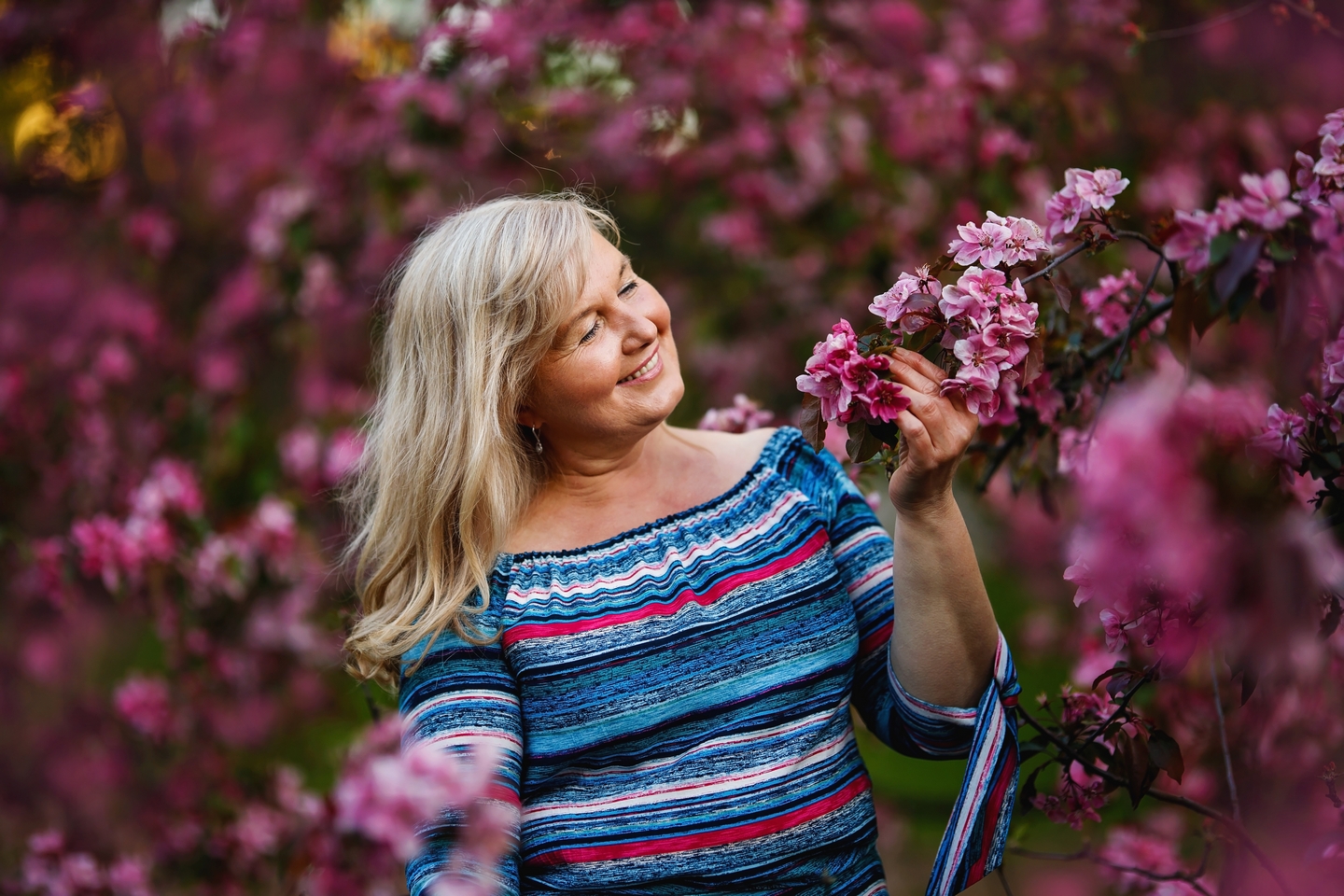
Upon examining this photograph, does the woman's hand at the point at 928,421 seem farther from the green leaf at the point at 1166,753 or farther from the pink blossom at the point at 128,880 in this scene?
the pink blossom at the point at 128,880

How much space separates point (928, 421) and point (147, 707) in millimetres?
2879

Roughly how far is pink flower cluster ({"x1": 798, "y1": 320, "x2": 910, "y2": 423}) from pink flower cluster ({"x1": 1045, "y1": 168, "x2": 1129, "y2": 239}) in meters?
0.34

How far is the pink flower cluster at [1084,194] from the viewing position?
1312mm

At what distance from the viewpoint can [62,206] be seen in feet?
13.4

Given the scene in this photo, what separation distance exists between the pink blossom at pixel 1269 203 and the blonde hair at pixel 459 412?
863 mm

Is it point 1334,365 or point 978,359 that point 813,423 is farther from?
point 1334,365

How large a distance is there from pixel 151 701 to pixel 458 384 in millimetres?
2265

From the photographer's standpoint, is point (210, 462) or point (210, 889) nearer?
point (210, 889)

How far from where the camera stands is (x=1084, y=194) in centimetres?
132

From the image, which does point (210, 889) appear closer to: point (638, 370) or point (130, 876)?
point (130, 876)

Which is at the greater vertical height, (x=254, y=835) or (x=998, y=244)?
(x=998, y=244)

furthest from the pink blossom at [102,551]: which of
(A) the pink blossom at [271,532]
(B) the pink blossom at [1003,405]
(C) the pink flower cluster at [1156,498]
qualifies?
(C) the pink flower cluster at [1156,498]

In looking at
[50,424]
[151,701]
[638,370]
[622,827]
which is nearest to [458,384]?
[638,370]

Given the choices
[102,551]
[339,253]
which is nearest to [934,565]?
[102,551]
